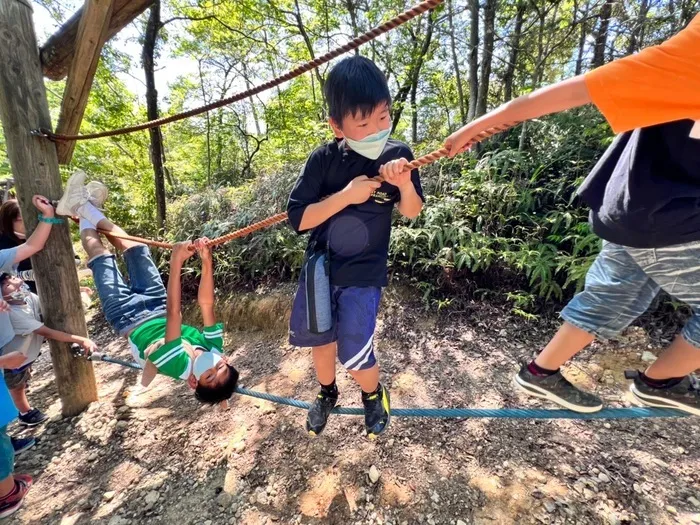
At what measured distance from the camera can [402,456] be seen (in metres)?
2.25

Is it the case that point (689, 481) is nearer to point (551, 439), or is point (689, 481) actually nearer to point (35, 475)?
point (551, 439)

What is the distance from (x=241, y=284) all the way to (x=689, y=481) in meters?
4.32

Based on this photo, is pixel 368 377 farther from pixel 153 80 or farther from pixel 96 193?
pixel 153 80

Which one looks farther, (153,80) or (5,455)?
(153,80)

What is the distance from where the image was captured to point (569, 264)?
313 cm

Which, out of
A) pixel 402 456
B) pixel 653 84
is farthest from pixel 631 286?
pixel 402 456

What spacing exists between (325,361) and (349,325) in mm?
312

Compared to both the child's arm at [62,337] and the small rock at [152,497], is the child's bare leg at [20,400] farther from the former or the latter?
the small rock at [152,497]

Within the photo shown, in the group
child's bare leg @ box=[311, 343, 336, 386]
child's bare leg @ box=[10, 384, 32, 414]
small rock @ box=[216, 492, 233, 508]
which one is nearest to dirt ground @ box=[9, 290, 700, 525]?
small rock @ box=[216, 492, 233, 508]

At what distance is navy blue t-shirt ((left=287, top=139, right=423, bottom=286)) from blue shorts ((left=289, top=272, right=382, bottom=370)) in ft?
0.21

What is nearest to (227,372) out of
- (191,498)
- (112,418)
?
(191,498)

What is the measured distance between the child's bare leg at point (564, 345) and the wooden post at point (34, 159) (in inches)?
125

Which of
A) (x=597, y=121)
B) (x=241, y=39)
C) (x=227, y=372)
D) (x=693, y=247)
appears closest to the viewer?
(x=693, y=247)

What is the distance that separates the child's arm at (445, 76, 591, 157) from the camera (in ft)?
3.11
